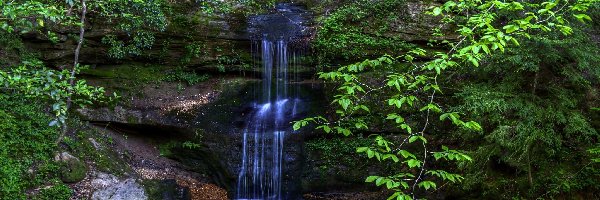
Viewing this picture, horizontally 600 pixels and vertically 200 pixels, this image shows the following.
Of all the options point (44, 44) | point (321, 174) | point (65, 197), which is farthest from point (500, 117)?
point (44, 44)

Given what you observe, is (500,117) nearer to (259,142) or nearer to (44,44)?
(259,142)

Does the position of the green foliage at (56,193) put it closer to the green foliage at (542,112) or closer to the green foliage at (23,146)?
the green foliage at (23,146)

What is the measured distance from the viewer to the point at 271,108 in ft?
31.2

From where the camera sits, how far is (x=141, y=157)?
8.81 m

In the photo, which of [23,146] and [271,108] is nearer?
[23,146]

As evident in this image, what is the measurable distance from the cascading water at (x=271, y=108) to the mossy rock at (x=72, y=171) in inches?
120

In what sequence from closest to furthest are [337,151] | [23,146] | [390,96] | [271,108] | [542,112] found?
[542,112] → [23,146] → [390,96] → [337,151] → [271,108]

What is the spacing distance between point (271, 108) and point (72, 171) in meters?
4.22

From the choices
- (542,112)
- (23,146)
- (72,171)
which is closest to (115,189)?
(72,171)

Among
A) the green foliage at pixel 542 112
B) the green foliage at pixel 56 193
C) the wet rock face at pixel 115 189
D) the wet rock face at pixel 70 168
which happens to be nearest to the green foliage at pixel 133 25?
the wet rock face at pixel 70 168

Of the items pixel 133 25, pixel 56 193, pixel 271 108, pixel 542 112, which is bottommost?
pixel 56 193

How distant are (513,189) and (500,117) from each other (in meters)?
1.07

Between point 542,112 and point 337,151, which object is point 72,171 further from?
point 542,112

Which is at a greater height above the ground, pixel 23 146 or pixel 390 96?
pixel 390 96
